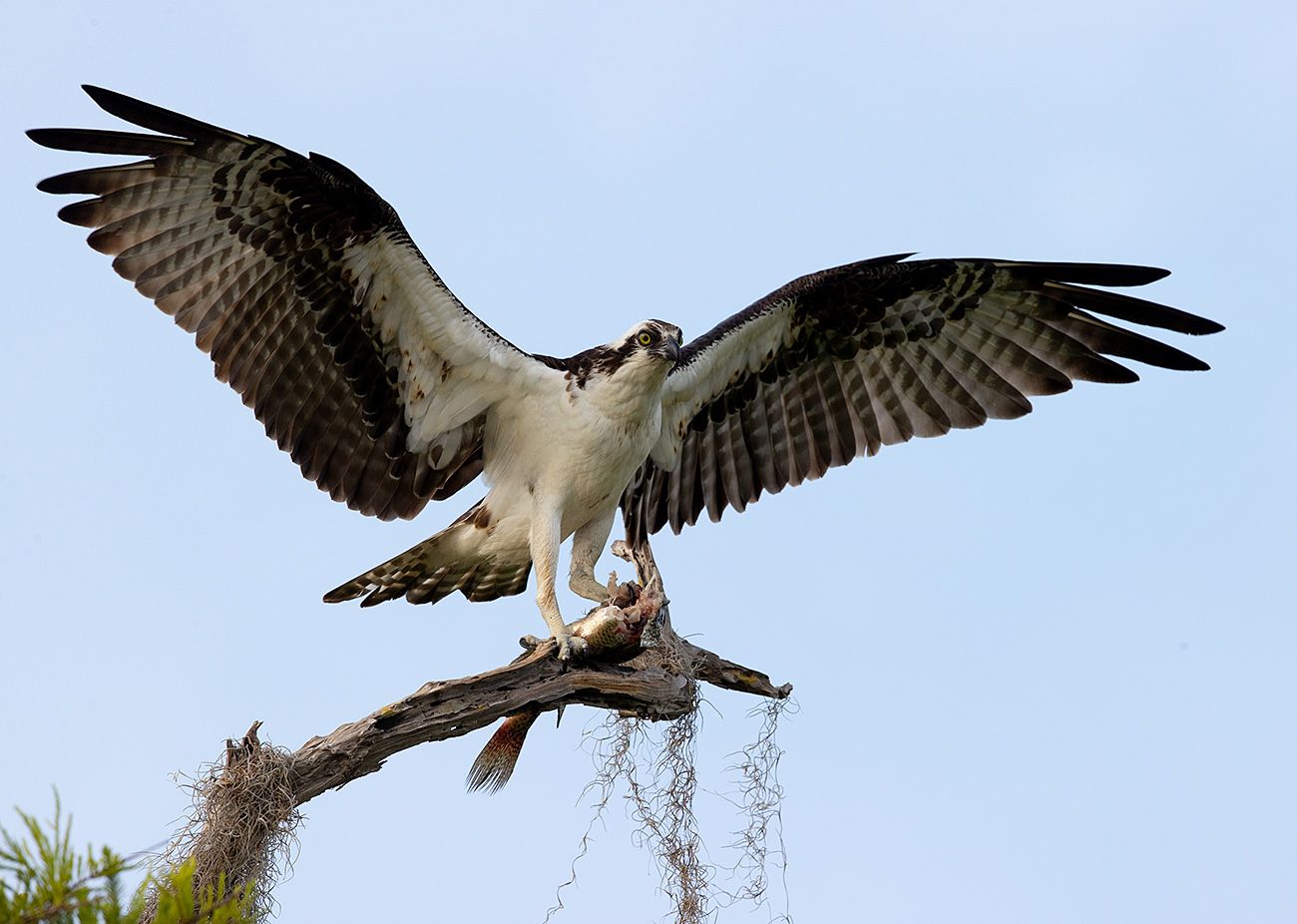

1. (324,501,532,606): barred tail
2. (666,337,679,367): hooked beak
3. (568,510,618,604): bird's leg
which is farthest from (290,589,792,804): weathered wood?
(666,337,679,367): hooked beak

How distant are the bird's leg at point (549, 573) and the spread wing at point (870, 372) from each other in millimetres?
Answer: 971

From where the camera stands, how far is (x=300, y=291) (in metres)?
6.57

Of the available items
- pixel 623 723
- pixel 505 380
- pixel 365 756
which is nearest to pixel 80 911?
pixel 365 756

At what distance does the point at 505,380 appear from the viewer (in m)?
6.77

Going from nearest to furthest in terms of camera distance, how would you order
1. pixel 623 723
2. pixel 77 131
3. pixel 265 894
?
pixel 265 894, pixel 77 131, pixel 623 723

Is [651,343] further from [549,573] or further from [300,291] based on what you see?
[300,291]

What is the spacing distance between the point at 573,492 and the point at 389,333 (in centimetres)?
115

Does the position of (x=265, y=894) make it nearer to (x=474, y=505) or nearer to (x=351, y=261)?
(x=474, y=505)

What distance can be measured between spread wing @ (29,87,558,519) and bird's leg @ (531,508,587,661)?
678mm

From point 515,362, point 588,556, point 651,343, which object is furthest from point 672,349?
point 588,556

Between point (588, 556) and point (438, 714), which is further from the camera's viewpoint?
point (588, 556)

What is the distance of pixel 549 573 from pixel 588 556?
1.70ft

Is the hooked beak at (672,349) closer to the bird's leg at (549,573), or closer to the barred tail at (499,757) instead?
the bird's leg at (549,573)

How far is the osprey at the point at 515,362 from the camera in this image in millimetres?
6359
